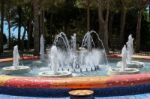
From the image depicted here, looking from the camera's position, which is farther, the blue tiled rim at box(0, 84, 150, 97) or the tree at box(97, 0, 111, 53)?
the tree at box(97, 0, 111, 53)

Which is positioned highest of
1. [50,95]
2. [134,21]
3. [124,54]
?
[134,21]

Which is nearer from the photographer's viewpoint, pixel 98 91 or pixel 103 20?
pixel 98 91

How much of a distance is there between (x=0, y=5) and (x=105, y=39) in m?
9.01

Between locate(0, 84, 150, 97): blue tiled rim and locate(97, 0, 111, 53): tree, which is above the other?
locate(97, 0, 111, 53): tree

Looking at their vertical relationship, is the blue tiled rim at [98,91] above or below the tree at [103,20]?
below

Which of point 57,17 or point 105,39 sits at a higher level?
point 57,17

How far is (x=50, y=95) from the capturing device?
36.7 feet

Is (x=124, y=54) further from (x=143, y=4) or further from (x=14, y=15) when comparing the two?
(x=14, y=15)

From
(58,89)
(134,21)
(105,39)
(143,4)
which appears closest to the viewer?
(58,89)

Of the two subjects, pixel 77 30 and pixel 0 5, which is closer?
pixel 0 5

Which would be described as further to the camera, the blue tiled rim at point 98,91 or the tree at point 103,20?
the tree at point 103,20

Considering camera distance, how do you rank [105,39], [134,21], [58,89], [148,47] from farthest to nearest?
[134,21] → [148,47] → [105,39] → [58,89]

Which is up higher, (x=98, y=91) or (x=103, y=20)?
(x=103, y=20)

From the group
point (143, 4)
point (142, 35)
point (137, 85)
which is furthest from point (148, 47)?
point (137, 85)
